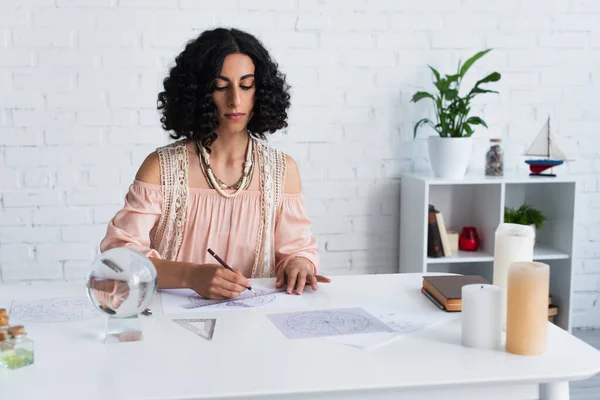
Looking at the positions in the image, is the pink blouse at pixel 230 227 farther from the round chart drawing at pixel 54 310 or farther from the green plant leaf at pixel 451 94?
the green plant leaf at pixel 451 94

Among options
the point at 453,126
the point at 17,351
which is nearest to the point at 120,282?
the point at 17,351

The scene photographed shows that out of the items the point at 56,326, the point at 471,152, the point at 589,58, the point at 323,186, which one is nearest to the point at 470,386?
the point at 56,326

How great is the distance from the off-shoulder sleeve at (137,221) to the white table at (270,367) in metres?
0.39

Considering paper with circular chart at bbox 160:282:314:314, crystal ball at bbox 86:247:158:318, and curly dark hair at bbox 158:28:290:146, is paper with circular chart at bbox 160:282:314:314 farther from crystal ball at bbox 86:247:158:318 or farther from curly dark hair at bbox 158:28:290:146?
curly dark hair at bbox 158:28:290:146

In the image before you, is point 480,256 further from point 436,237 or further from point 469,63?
point 469,63

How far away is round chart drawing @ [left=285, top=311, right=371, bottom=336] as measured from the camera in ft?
4.72

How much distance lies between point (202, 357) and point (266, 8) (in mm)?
2124

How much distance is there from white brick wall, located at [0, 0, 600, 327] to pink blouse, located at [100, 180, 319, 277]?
111 cm

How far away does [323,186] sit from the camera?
3.25m

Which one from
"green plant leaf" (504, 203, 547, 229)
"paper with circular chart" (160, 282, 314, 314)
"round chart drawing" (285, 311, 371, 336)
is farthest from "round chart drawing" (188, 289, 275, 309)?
"green plant leaf" (504, 203, 547, 229)

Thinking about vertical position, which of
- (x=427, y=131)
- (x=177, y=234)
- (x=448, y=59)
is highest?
(x=448, y=59)

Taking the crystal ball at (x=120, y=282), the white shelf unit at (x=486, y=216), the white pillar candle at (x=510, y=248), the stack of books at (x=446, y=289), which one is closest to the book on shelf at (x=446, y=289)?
the stack of books at (x=446, y=289)

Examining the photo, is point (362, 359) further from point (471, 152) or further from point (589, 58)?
point (589, 58)

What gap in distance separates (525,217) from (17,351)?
2.57 m
